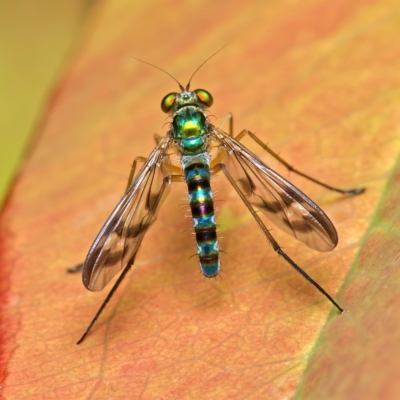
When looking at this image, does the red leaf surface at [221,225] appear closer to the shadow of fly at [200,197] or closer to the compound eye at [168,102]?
the shadow of fly at [200,197]

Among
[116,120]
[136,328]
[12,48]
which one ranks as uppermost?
[12,48]

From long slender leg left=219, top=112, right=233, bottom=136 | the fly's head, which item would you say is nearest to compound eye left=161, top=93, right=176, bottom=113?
the fly's head

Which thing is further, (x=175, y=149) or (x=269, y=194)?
(x=175, y=149)

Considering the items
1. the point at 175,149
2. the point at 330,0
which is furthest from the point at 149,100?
the point at 330,0

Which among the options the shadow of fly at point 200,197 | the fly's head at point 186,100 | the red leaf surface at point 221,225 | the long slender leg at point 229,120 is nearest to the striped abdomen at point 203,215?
the shadow of fly at point 200,197

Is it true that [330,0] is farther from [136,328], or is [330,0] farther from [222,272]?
[136,328]

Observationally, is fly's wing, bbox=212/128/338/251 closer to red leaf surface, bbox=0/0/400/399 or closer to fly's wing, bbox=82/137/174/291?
red leaf surface, bbox=0/0/400/399

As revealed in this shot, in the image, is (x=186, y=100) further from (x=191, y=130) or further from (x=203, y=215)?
(x=203, y=215)
